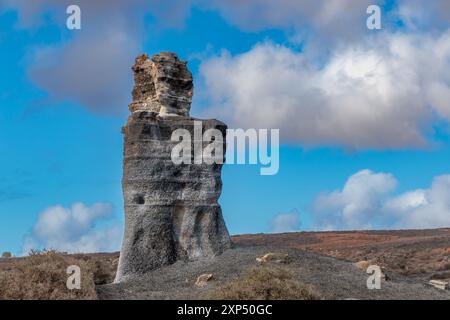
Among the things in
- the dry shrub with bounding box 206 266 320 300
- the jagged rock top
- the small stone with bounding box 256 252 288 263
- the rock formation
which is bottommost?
→ the dry shrub with bounding box 206 266 320 300

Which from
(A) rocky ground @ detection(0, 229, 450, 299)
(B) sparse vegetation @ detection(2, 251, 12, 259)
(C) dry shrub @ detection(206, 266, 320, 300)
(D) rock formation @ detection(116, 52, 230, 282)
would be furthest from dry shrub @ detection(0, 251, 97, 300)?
(B) sparse vegetation @ detection(2, 251, 12, 259)

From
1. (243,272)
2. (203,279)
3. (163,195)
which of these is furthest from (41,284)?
(163,195)

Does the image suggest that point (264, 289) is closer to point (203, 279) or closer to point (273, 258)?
point (203, 279)

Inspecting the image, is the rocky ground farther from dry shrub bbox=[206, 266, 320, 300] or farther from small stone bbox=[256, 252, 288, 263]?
dry shrub bbox=[206, 266, 320, 300]

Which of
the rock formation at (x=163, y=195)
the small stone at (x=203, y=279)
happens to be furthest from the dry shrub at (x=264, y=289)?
the rock formation at (x=163, y=195)

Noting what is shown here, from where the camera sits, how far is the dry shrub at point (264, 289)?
13.4 m

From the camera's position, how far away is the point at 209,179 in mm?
19750

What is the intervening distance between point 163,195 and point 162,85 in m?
3.88

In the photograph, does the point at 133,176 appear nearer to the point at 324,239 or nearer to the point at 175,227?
the point at 175,227

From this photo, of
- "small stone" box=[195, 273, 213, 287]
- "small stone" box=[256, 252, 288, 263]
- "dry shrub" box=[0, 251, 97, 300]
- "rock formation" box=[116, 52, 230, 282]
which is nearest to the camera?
"dry shrub" box=[0, 251, 97, 300]

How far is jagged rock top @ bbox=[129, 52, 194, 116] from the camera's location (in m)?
20.4

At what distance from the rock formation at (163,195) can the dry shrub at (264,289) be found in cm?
536

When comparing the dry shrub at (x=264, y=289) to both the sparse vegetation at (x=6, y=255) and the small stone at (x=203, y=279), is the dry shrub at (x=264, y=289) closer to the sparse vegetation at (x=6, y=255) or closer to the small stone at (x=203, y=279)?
the small stone at (x=203, y=279)

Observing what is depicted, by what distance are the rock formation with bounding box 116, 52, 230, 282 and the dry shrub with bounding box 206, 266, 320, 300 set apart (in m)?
5.36
